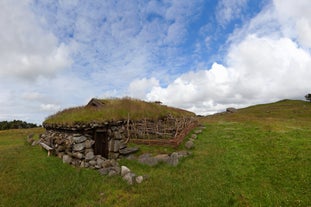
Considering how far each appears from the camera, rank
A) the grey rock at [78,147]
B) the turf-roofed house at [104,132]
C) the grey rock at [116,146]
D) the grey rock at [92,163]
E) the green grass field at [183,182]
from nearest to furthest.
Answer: the green grass field at [183,182] → the grey rock at [92,163] → the grey rock at [78,147] → the turf-roofed house at [104,132] → the grey rock at [116,146]

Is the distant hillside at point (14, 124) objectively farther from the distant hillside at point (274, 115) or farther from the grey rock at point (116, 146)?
the grey rock at point (116, 146)

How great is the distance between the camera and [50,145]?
16703mm

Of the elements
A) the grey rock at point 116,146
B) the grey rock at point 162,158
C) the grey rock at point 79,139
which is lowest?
the grey rock at point 162,158

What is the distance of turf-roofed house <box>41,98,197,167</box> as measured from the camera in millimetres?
14008

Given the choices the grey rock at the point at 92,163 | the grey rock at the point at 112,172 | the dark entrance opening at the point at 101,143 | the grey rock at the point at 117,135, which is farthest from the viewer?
the grey rock at the point at 117,135

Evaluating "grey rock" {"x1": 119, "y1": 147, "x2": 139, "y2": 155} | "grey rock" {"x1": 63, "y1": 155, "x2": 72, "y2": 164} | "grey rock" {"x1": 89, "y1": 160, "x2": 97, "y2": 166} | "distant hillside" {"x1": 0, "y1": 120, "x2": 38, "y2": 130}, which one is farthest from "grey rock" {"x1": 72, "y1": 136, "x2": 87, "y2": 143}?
"distant hillside" {"x1": 0, "y1": 120, "x2": 38, "y2": 130}

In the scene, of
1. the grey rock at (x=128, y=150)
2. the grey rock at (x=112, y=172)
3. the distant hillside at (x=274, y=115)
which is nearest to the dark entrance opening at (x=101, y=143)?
the grey rock at (x=128, y=150)

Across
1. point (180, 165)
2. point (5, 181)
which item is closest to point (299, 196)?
point (180, 165)

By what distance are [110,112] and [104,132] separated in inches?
76.8

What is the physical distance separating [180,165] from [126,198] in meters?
4.62

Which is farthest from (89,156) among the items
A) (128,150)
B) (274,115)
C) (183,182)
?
(274,115)

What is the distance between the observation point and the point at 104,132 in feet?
50.9

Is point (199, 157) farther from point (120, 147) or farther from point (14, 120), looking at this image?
point (14, 120)

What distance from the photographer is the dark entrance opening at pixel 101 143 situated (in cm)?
1517
